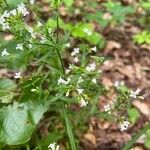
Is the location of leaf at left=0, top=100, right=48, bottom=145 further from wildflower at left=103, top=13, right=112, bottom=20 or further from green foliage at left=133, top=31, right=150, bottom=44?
wildflower at left=103, top=13, right=112, bottom=20

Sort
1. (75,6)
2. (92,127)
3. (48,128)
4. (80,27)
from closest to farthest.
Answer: (48,128)
(92,127)
(80,27)
(75,6)

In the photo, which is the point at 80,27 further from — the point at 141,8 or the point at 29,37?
the point at 29,37

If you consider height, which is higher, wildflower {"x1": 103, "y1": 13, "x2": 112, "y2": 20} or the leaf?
the leaf

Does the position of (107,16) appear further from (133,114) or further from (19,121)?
(19,121)

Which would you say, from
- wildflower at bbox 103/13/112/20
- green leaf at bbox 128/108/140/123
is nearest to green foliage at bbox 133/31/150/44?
wildflower at bbox 103/13/112/20

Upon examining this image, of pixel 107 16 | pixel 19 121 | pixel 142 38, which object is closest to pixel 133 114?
pixel 142 38

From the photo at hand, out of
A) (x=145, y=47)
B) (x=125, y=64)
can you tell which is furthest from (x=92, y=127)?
(x=145, y=47)
